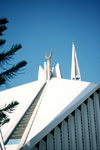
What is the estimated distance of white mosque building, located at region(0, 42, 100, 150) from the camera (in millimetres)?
6848

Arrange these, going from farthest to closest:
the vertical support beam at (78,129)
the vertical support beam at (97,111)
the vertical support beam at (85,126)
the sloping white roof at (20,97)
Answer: the sloping white roof at (20,97), the vertical support beam at (97,111), the vertical support beam at (85,126), the vertical support beam at (78,129)

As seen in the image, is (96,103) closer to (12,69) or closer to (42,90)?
(42,90)

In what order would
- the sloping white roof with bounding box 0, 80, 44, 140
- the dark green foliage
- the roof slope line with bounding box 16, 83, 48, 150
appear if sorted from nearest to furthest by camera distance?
1. the dark green foliage
2. the roof slope line with bounding box 16, 83, 48, 150
3. the sloping white roof with bounding box 0, 80, 44, 140

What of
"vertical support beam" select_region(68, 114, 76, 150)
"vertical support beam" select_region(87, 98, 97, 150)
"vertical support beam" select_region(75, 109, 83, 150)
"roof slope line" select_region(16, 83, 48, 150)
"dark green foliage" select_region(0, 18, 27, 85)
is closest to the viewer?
"dark green foliage" select_region(0, 18, 27, 85)

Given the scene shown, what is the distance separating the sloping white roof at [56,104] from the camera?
6.83 m

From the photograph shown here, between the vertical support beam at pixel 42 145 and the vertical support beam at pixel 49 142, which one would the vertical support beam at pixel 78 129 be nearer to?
the vertical support beam at pixel 49 142

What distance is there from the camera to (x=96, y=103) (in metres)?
9.14

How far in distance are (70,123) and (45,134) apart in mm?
1473

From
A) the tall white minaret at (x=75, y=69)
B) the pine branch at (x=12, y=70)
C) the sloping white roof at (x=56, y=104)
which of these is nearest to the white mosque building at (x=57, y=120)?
the sloping white roof at (x=56, y=104)

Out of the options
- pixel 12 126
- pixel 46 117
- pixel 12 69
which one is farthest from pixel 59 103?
pixel 12 69

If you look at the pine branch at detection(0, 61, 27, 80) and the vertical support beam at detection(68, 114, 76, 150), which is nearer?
the pine branch at detection(0, 61, 27, 80)

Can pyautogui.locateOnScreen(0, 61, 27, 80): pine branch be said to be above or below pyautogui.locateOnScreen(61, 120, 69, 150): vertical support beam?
above

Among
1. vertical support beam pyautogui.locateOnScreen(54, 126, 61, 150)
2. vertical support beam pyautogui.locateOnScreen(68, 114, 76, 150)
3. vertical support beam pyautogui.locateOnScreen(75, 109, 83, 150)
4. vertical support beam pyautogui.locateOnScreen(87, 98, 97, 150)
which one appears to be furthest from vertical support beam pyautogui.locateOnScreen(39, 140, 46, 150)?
vertical support beam pyautogui.locateOnScreen(87, 98, 97, 150)

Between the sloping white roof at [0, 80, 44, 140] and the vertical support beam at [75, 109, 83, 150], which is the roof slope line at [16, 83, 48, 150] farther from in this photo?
the vertical support beam at [75, 109, 83, 150]
